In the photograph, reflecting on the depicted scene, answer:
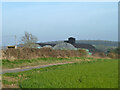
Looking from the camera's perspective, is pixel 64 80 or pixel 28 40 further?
pixel 28 40

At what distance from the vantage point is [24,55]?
30656 millimetres

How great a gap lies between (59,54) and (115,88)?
31.9 meters

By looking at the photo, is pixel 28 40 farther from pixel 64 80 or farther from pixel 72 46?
pixel 64 80

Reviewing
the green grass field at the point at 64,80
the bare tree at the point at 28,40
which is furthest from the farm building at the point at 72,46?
the green grass field at the point at 64,80

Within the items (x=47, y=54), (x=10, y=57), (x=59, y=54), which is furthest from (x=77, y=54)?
(x=10, y=57)

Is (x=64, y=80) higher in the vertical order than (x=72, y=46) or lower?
lower

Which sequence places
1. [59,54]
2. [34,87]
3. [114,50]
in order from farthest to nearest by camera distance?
[114,50] → [59,54] → [34,87]

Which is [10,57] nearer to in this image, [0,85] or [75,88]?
[0,85]

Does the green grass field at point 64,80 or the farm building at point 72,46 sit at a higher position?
the farm building at point 72,46

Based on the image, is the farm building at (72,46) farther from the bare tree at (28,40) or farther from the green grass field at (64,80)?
the green grass field at (64,80)

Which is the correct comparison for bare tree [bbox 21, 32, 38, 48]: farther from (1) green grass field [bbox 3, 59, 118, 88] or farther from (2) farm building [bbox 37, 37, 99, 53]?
(1) green grass field [bbox 3, 59, 118, 88]

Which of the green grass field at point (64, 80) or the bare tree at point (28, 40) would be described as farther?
the bare tree at point (28, 40)

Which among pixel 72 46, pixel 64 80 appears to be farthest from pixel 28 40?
pixel 64 80

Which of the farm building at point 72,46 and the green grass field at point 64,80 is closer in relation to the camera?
the green grass field at point 64,80
